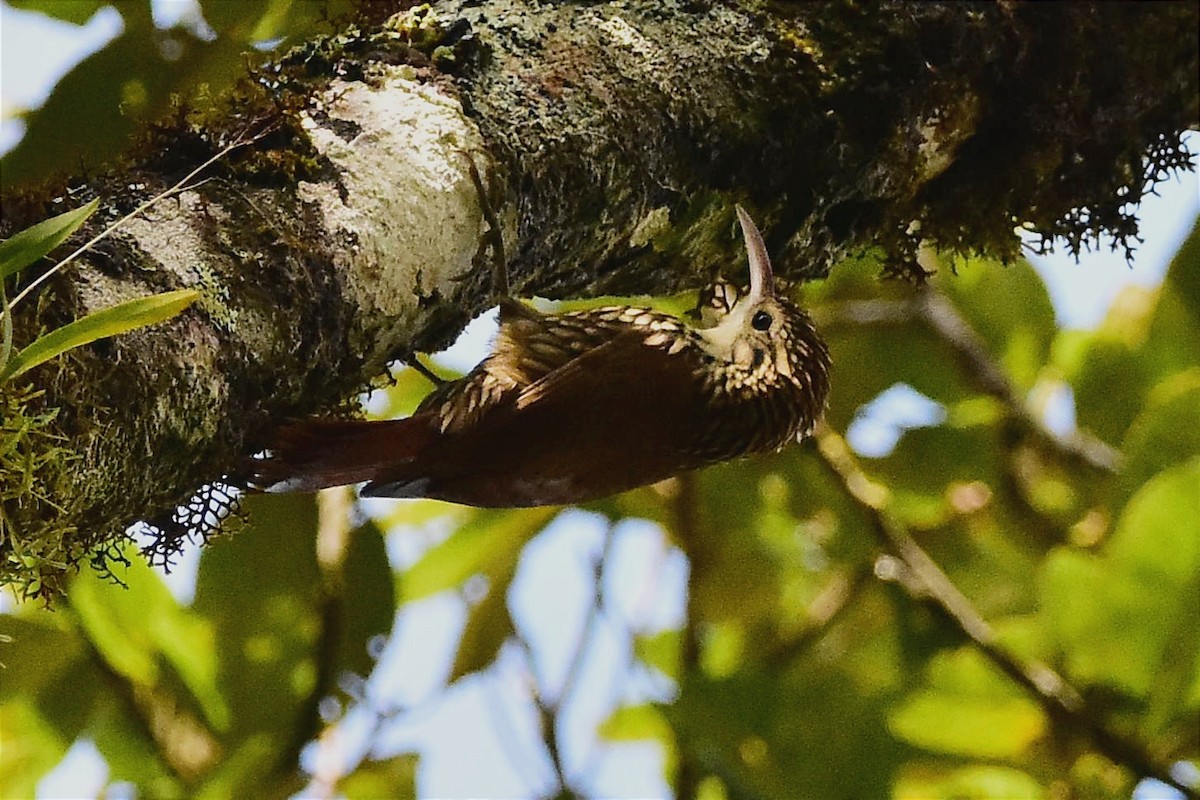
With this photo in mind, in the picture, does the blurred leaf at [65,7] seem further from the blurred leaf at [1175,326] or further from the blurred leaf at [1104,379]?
the blurred leaf at [1104,379]

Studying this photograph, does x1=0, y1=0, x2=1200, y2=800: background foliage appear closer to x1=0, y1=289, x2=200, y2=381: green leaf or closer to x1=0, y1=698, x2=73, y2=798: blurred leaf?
x1=0, y1=698, x2=73, y2=798: blurred leaf

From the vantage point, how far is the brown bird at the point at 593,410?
177 cm

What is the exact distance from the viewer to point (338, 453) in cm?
159

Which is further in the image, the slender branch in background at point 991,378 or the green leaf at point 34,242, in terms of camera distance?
the slender branch in background at point 991,378

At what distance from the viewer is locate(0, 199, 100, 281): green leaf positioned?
0.97 metres

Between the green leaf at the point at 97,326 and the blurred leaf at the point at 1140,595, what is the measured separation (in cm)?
208

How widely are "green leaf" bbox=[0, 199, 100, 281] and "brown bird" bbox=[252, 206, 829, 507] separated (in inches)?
21.9

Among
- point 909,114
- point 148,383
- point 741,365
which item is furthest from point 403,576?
point 148,383

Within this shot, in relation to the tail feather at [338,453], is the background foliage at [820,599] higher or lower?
lower

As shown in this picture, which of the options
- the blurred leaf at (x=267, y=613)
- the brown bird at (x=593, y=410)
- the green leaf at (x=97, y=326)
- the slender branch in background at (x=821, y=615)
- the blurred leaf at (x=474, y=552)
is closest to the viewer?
the green leaf at (x=97, y=326)

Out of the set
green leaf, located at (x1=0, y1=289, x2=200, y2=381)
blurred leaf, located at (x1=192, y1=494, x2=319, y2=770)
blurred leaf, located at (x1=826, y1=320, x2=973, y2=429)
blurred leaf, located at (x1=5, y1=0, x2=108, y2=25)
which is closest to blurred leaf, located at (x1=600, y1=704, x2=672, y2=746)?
blurred leaf, located at (x1=826, y1=320, x2=973, y2=429)

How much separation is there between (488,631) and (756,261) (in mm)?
1556

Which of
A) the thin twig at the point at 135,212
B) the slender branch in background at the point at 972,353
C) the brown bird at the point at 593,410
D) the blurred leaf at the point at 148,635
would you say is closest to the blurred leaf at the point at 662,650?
the slender branch in background at the point at 972,353

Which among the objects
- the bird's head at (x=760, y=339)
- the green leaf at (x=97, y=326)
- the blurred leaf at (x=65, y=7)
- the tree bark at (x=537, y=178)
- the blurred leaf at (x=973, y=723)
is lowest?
the blurred leaf at (x=973, y=723)
